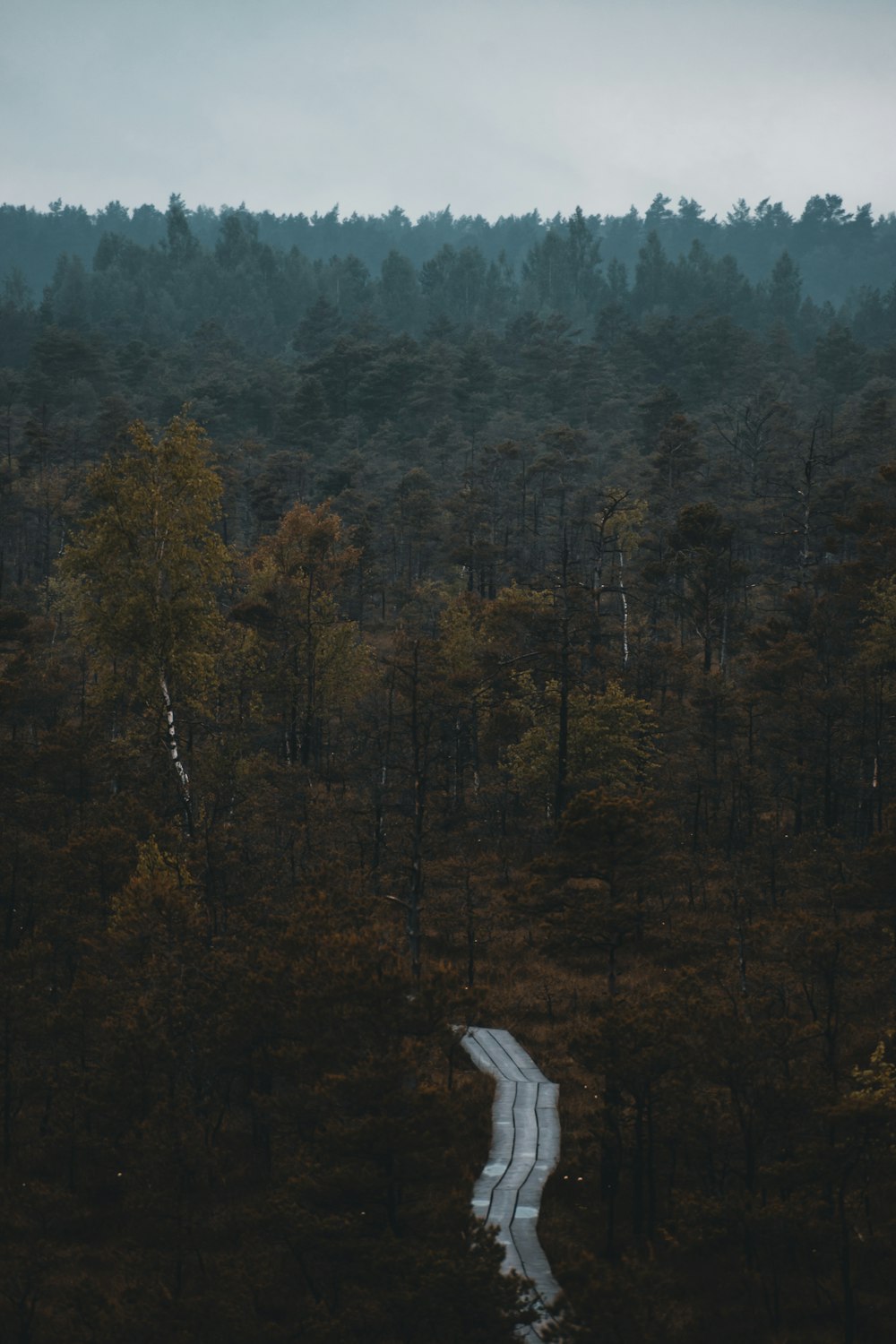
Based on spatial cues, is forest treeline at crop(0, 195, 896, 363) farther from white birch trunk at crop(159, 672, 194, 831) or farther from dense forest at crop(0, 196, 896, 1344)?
white birch trunk at crop(159, 672, 194, 831)

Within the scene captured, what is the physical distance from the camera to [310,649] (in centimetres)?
4884

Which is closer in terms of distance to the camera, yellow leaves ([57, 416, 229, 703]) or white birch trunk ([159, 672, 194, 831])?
white birch trunk ([159, 672, 194, 831])

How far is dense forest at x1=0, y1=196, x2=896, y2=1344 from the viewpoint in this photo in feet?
66.7

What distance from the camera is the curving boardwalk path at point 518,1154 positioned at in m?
20.6

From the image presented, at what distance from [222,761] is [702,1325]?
74.4 feet

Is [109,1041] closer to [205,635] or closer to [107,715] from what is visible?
[205,635]

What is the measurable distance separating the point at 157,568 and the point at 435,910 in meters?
14.6

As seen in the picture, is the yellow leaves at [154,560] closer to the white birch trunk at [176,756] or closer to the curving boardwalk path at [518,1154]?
the white birch trunk at [176,756]

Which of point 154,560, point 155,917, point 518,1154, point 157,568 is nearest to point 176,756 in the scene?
point 157,568

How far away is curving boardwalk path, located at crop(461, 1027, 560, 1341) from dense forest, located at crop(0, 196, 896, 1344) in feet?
1.51

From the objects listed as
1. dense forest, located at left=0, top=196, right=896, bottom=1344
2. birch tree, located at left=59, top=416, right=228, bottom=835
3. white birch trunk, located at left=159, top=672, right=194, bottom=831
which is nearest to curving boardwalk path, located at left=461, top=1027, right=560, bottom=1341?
dense forest, located at left=0, top=196, right=896, bottom=1344

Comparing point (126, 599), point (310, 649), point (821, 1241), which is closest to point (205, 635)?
point (126, 599)

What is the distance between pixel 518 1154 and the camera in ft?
80.2

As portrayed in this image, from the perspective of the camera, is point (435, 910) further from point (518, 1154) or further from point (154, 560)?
point (154, 560)
